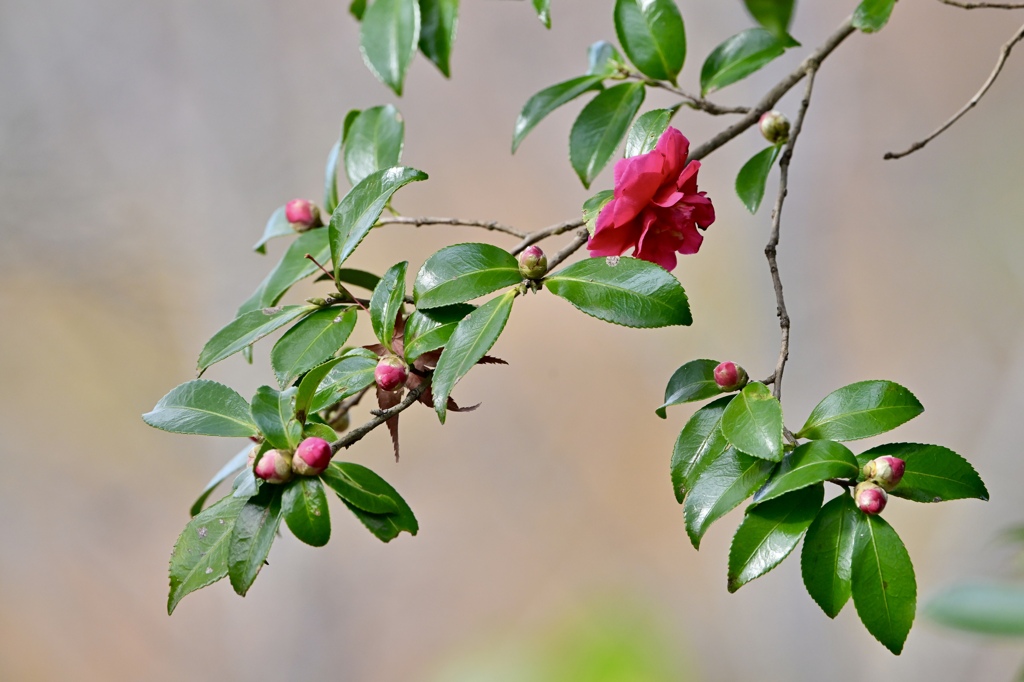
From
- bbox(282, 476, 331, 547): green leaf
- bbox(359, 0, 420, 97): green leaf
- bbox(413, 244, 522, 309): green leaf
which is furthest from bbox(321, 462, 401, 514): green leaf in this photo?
bbox(359, 0, 420, 97): green leaf

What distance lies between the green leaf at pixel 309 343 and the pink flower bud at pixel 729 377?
10.5 inches

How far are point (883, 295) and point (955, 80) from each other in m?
0.48

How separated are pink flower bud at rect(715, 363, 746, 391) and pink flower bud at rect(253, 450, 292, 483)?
1.00ft

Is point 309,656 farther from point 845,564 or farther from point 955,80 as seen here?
point 955,80

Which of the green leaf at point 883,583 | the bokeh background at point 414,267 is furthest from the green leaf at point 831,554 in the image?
the bokeh background at point 414,267

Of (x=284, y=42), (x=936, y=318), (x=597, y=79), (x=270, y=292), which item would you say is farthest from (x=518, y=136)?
(x=936, y=318)

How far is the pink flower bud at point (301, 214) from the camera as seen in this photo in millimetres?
878

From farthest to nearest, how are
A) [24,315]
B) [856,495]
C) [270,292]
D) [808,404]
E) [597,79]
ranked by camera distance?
[808,404]
[24,315]
[597,79]
[270,292]
[856,495]

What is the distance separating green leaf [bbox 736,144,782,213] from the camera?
2.64 ft

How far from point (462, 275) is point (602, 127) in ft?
1.03

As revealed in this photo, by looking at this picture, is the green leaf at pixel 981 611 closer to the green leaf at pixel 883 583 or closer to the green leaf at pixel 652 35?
the green leaf at pixel 883 583

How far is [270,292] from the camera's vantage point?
796mm

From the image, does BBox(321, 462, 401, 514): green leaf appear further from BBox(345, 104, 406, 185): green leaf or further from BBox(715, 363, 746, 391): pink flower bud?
BBox(345, 104, 406, 185): green leaf

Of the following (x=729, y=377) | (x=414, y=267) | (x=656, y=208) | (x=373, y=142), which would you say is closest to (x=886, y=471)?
(x=729, y=377)
